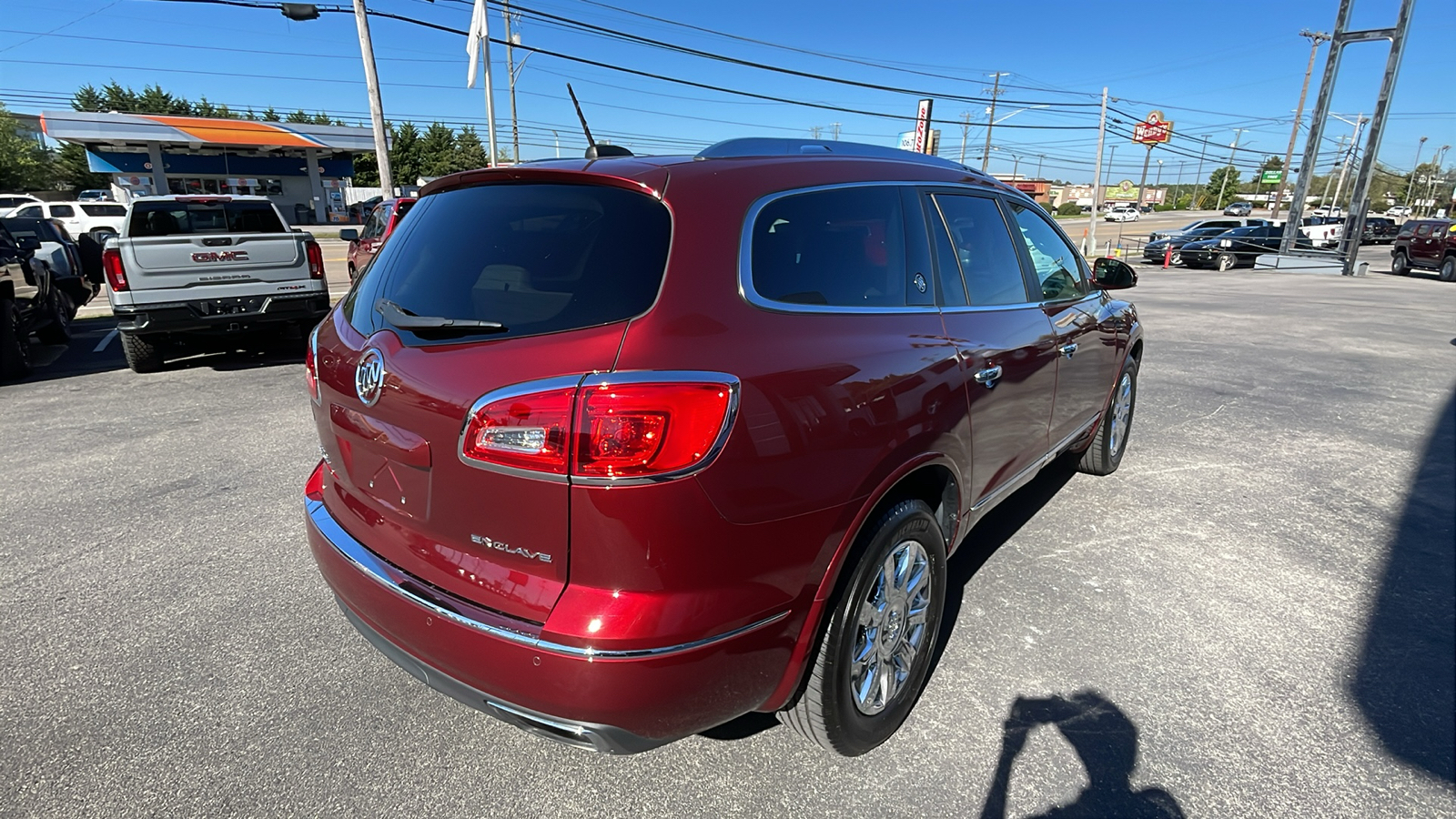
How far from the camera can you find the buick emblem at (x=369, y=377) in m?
Answer: 2.01


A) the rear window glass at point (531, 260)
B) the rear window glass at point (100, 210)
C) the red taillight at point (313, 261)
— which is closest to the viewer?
the rear window glass at point (531, 260)

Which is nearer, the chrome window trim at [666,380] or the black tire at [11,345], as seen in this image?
the chrome window trim at [666,380]

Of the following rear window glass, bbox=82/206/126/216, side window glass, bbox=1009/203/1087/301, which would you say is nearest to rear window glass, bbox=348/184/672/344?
side window glass, bbox=1009/203/1087/301

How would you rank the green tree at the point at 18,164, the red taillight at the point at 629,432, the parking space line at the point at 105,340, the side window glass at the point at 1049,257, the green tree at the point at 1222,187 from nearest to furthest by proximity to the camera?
1. the red taillight at the point at 629,432
2. the side window glass at the point at 1049,257
3. the parking space line at the point at 105,340
4. the green tree at the point at 18,164
5. the green tree at the point at 1222,187

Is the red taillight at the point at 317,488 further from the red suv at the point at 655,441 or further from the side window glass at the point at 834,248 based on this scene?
the side window glass at the point at 834,248

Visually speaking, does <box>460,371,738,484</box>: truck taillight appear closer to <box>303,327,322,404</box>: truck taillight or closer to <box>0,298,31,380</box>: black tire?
<box>303,327,322,404</box>: truck taillight

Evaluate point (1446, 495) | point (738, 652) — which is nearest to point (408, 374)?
point (738, 652)

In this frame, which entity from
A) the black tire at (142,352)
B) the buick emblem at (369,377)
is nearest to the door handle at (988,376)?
the buick emblem at (369,377)

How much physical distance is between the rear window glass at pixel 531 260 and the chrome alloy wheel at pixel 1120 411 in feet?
11.9

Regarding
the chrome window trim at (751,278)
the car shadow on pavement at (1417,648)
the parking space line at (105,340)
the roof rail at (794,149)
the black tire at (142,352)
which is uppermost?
the roof rail at (794,149)

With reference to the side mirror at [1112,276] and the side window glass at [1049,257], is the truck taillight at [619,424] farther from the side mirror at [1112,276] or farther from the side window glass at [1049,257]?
the side mirror at [1112,276]

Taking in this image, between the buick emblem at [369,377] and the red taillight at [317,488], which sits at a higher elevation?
the buick emblem at [369,377]

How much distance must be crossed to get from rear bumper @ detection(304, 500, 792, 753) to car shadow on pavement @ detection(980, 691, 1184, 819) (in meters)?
0.89

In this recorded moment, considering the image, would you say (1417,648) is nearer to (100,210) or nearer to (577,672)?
(577,672)
